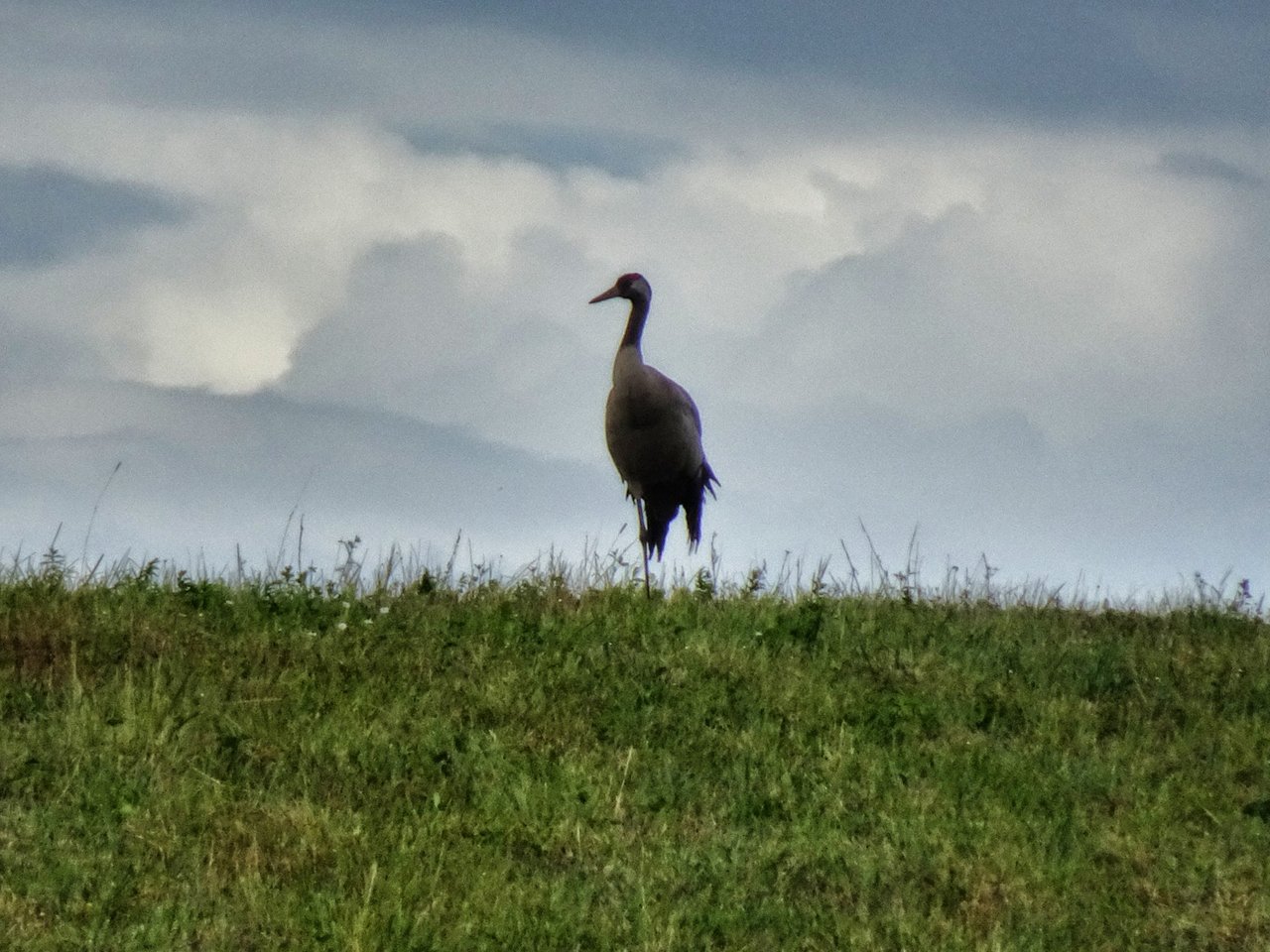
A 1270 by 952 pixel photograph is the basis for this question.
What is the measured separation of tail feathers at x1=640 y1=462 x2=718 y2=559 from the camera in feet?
53.3

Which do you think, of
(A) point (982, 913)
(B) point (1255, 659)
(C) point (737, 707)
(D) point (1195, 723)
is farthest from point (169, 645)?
(B) point (1255, 659)

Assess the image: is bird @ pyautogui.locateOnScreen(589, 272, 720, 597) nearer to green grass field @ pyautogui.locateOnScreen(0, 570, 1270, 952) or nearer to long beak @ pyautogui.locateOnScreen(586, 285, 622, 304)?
long beak @ pyautogui.locateOnScreen(586, 285, 622, 304)

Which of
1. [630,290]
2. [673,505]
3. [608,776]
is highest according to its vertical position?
[630,290]

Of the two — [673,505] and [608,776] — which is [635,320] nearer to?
[673,505]

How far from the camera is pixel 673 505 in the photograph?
1666cm

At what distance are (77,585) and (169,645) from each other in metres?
1.78

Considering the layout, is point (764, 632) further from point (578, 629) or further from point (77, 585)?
point (77, 585)

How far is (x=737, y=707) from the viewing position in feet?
30.1

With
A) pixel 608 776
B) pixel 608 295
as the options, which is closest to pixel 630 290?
pixel 608 295

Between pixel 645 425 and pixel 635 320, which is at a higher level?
pixel 635 320

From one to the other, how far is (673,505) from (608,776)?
868 cm

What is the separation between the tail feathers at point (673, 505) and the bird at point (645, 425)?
18 mm

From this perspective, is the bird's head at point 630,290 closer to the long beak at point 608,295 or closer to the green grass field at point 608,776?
the long beak at point 608,295

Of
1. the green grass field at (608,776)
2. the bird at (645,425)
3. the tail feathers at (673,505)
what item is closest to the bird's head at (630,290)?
the bird at (645,425)
